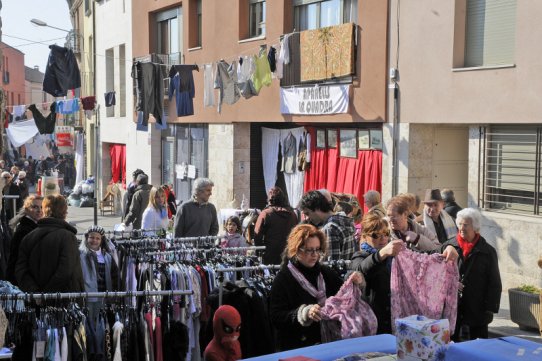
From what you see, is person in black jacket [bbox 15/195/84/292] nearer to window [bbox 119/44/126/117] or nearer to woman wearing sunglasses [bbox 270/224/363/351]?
woman wearing sunglasses [bbox 270/224/363/351]

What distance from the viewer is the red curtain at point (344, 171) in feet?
46.5

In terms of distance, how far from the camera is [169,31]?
75.0 ft

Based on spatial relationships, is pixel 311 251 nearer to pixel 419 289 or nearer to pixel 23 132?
pixel 419 289

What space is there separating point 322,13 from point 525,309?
27.9ft

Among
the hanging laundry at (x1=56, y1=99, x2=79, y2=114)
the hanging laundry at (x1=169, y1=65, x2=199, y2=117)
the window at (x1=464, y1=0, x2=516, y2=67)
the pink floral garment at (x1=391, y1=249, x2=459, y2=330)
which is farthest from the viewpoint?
the hanging laundry at (x1=56, y1=99, x2=79, y2=114)

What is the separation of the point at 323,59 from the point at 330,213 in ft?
27.1

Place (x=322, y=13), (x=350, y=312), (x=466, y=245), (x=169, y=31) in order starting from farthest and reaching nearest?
(x=169, y=31) → (x=322, y=13) → (x=466, y=245) → (x=350, y=312)

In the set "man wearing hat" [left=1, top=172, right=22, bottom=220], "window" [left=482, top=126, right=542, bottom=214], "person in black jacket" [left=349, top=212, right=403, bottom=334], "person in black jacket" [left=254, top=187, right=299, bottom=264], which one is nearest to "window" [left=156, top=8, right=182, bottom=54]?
"man wearing hat" [left=1, top=172, right=22, bottom=220]

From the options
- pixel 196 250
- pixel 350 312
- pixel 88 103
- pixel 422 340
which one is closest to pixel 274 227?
pixel 196 250

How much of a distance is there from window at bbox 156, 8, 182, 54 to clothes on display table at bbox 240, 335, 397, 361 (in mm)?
19049

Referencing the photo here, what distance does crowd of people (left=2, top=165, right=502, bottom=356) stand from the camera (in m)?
5.25

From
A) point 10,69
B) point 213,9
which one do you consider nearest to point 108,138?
point 213,9

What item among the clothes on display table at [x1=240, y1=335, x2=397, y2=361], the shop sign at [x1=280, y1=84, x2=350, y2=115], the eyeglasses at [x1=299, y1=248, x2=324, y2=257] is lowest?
the clothes on display table at [x1=240, y1=335, x2=397, y2=361]

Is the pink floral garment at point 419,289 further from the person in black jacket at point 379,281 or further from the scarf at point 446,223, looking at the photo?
the scarf at point 446,223
